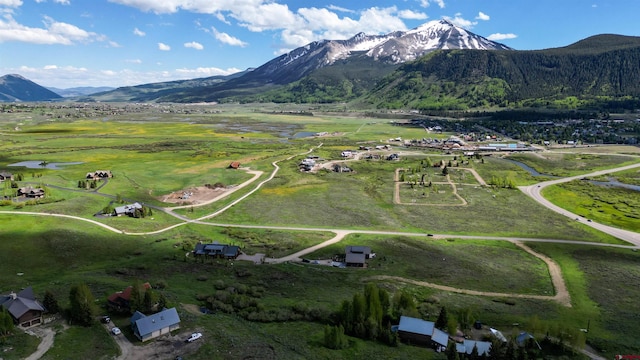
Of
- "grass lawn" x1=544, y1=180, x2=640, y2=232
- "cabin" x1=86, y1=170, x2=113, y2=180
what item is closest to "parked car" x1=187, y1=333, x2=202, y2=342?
"grass lawn" x1=544, y1=180, x2=640, y2=232

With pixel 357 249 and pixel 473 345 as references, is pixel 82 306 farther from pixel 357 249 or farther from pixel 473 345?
pixel 357 249

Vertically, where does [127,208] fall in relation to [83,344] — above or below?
above

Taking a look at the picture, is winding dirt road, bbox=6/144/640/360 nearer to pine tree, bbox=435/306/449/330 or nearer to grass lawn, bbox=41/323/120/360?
grass lawn, bbox=41/323/120/360

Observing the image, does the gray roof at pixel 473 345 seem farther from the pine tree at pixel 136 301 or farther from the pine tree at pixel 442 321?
the pine tree at pixel 136 301

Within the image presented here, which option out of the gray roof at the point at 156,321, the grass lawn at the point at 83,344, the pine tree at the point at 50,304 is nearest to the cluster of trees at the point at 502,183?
the gray roof at the point at 156,321

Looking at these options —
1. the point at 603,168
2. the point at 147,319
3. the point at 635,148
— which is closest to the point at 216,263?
the point at 147,319

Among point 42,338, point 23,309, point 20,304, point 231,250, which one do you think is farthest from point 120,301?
point 231,250
